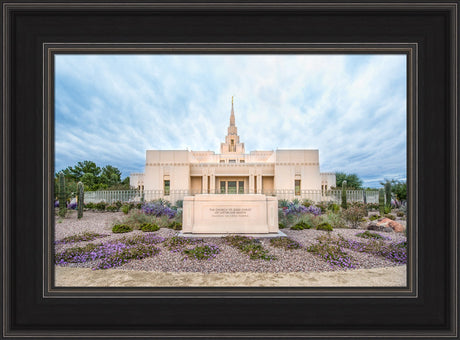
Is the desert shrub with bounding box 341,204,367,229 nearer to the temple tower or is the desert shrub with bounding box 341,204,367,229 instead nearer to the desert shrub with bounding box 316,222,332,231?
the desert shrub with bounding box 316,222,332,231

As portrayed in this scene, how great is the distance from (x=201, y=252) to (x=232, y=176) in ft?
57.3

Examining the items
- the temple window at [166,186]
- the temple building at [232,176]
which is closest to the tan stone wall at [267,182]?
the temple building at [232,176]

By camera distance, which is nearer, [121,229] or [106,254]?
[106,254]

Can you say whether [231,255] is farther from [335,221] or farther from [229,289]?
[335,221]

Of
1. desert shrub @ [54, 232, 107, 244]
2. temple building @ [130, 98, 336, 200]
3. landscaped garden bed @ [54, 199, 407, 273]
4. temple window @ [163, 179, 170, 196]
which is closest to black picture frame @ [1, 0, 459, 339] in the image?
landscaped garden bed @ [54, 199, 407, 273]

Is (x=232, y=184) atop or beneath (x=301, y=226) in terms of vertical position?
atop

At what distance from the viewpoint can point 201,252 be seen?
4.27 m

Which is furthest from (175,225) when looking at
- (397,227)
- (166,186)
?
(166,186)

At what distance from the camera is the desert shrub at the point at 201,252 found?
406 cm

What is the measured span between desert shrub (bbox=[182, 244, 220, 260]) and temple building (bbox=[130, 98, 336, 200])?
44.0 ft

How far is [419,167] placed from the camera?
1.48m

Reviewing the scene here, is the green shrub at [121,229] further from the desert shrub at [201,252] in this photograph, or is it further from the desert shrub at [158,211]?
the desert shrub at [201,252]

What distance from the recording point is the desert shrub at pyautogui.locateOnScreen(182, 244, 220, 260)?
13.3ft

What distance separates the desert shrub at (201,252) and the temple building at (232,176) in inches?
528
